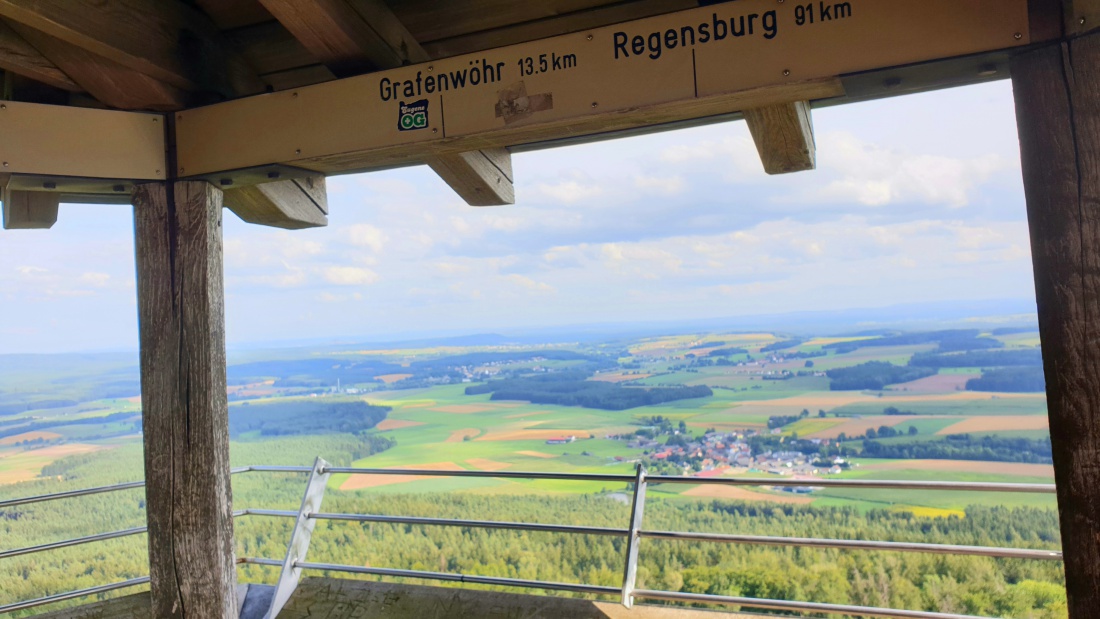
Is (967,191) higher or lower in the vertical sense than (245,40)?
higher

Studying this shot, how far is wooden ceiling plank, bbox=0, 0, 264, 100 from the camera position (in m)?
1.67

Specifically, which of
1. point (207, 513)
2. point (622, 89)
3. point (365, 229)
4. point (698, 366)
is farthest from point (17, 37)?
point (365, 229)

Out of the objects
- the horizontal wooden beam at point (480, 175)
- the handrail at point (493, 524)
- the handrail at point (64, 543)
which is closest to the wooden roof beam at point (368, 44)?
the horizontal wooden beam at point (480, 175)

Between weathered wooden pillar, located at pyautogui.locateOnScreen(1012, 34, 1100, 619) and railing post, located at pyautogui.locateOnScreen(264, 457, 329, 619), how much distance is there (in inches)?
103

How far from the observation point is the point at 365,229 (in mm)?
18344

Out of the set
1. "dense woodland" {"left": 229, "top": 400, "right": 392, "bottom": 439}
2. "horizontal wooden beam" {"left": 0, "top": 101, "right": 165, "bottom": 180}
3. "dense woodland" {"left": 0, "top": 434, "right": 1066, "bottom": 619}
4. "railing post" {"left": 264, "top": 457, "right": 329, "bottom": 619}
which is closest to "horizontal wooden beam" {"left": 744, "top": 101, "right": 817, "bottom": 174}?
"horizontal wooden beam" {"left": 0, "top": 101, "right": 165, "bottom": 180}

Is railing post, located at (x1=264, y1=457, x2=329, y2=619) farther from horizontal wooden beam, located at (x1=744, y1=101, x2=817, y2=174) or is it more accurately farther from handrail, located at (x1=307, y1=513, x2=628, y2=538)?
horizontal wooden beam, located at (x1=744, y1=101, x2=817, y2=174)

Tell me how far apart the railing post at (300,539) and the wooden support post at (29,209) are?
1380mm

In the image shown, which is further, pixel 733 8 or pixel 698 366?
pixel 698 366

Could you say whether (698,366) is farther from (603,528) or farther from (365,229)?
(365,229)

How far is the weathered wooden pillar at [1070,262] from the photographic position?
51.1 inches

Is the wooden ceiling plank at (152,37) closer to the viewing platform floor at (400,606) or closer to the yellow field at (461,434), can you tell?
the viewing platform floor at (400,606)

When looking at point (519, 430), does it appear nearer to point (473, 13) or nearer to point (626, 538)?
point (626, 538)

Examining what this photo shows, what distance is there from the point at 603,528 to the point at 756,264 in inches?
535
